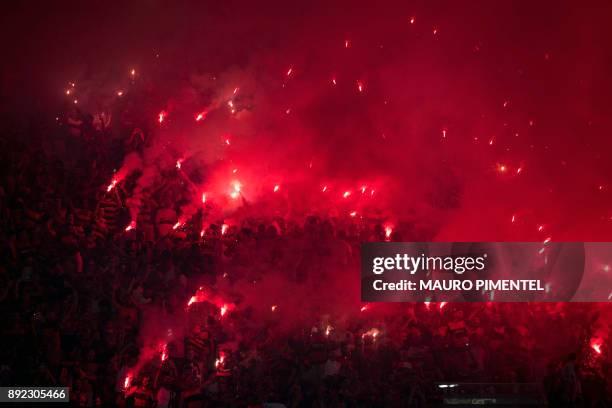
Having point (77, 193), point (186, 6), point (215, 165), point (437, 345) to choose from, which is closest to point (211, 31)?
point (186, 6)

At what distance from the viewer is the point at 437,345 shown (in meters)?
5.73

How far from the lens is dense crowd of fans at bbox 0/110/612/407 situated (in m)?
5.16

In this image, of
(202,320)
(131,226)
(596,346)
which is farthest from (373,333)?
(131,226)

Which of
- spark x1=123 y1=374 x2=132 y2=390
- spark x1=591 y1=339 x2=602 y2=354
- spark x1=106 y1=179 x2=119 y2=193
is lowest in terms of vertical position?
spark x1=123 y1=374 x2=132 y2=390

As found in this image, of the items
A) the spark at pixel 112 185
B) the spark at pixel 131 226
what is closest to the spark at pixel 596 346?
the spark at pixel 131 226

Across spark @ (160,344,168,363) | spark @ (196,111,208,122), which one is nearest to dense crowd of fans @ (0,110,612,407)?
spark @ (160,344,168,363)

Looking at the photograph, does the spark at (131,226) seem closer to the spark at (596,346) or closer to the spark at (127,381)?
the spark at (127,381)

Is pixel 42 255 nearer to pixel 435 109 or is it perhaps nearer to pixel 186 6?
pixel 186 6

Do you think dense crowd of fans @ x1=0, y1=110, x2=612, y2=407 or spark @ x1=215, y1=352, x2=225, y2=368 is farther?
spark @ x1=215, y1=352, x2=225, y2=368

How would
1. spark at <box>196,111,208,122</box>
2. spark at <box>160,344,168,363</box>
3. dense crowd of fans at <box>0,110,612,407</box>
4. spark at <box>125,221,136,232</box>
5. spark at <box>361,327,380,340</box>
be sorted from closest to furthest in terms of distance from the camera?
dense crowd of fans at <box>0,110,612,407</box> < spark at <box>160,344,168,363</box> < spark at <box>125,221,136,232</box> < spark at <box>361,327,380,340</box> < spark at <box>196,111,208,122</box>

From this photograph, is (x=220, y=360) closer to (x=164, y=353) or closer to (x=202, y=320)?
(x=202, y=320)

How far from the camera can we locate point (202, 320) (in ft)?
18.4

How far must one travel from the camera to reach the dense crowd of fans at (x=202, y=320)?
16.9 ft

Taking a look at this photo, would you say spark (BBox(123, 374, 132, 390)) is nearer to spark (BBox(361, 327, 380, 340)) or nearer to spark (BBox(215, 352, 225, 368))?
spark (BBox(215, 352, 225, 368))
